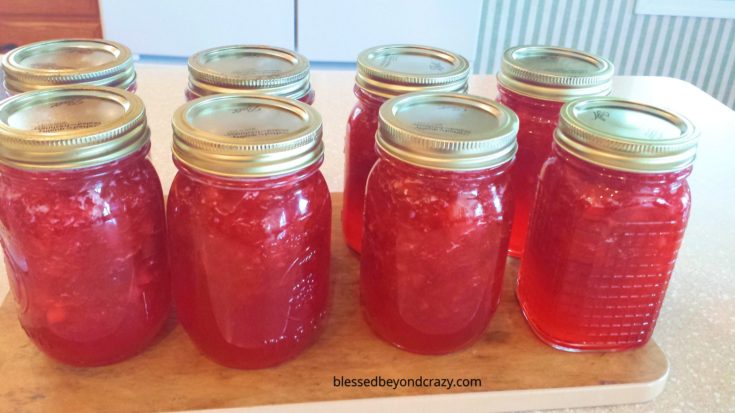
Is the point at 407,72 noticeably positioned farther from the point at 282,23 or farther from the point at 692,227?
the point at 282,23

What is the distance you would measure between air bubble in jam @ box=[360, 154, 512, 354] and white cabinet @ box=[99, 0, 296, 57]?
1.66 metres

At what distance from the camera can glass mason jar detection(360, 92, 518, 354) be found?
1.90ft

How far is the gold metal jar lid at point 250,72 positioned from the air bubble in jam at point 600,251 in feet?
0.94

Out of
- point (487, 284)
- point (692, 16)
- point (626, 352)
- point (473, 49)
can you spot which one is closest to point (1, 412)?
point (487, 284)

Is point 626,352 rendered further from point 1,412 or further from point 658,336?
point 1,412

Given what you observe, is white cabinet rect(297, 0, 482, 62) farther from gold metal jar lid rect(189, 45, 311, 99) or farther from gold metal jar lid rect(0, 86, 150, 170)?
gold metal jar lid rect(0, 86, 150, 170)

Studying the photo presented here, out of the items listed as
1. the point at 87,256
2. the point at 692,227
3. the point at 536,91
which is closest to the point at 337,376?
the point at 87,256

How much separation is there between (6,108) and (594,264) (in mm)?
564

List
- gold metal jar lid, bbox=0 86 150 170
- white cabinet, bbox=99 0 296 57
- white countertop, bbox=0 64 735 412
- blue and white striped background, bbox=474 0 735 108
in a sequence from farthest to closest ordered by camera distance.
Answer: blue and white striped background, bbox=474 0 735 108 < white cabinet, bbox=99 0 296 57 < white countertop, bbox=0 64 735 412 < gold metal jar lid, bbox=0 86 150 170

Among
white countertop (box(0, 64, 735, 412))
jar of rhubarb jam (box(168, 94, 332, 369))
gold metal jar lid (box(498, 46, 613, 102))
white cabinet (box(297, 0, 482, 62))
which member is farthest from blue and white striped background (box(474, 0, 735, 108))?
jar of rhubarb jam (box(168, 94, 332, 369))

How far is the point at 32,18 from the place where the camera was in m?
2.28

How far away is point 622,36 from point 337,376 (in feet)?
8.47

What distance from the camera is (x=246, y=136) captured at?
0.57m

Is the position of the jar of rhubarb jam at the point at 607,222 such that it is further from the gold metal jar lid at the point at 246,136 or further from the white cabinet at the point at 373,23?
the white cabinet at the point at 373,23
